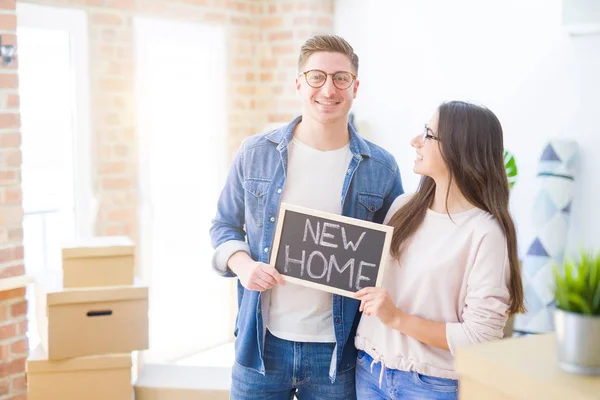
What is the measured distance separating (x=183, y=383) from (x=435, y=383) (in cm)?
119

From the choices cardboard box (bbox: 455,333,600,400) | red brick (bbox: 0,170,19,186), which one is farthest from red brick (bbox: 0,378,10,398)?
cardboard box (bbox: 455,333,600,400)

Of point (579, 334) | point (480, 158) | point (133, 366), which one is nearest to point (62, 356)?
point (133, 366)

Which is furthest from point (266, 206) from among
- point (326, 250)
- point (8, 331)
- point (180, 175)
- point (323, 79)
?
point (180, 175)

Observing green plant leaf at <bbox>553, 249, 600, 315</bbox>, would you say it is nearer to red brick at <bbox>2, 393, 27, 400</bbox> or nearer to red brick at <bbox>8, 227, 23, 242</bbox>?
red brick at <bbox>8, 227, 23, 242</bbox>

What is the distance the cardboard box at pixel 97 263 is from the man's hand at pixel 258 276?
79 cm

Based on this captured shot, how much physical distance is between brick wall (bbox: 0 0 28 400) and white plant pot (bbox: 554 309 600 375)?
89.4 inches

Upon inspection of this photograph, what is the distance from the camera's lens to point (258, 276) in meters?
1.69

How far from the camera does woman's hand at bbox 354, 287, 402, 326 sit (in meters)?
1.52

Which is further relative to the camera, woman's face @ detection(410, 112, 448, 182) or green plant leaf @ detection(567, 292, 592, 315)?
woman's face @ detection(410, 112, 448, 182)

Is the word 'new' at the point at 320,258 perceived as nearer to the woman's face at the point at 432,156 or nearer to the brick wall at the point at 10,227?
the woman's face at the point at 432,156

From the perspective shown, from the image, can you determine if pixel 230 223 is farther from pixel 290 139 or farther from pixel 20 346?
pixel 20 346

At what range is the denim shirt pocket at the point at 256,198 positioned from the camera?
1.85 metres

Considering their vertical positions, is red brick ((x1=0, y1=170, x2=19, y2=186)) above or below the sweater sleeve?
above

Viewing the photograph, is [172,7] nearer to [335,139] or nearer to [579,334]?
[335,139]
